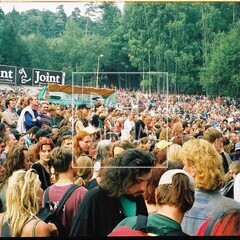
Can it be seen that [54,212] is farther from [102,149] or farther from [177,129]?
[177,129]

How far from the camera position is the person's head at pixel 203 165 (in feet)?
11.5

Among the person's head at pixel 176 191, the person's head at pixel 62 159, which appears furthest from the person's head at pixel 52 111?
the person's head at pixel 176 191

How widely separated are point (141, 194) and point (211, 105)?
1.40m

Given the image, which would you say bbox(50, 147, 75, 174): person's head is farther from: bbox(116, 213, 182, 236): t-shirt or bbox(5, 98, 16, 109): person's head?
bbox(116, 213, 182, 236): t-shirt

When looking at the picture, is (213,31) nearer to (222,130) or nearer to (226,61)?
(226,61)

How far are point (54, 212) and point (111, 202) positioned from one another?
54 cm

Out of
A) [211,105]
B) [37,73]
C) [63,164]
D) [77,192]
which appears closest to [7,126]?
[37,73]

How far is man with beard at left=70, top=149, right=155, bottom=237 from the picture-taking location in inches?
130

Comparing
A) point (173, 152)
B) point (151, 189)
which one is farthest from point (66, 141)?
point (151, 189)

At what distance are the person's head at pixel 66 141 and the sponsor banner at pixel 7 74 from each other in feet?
1.75

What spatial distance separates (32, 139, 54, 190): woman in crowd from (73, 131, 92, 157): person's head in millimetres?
173

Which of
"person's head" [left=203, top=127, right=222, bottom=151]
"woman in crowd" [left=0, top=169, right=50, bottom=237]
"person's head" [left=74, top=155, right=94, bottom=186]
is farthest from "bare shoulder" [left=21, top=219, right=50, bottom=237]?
"person's head" [left=203, top=127, right=222, bottom=151]

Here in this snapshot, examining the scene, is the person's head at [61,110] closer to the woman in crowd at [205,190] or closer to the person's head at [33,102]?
the person's head at [33,102]

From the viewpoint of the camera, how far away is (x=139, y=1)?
14.4 ft
